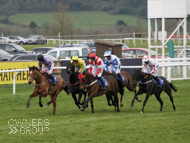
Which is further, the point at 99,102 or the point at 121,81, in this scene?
the point at 99,102

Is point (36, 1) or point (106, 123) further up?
point (36, 1)

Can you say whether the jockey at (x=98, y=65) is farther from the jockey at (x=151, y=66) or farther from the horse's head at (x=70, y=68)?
the jockey at (x=151, y=66)

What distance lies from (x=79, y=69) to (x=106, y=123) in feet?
7.69

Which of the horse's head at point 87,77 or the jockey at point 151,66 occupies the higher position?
the jockey at point 151,66

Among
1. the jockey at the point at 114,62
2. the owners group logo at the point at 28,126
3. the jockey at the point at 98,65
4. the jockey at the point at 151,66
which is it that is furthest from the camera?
the jockey at the point at 114,62

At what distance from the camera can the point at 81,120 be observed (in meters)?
10.4

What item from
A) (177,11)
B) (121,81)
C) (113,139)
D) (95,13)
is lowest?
(113,139)

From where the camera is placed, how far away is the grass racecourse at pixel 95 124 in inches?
325

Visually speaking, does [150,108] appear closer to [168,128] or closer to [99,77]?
[99,77]

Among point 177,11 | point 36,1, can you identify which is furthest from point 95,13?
point 177,11

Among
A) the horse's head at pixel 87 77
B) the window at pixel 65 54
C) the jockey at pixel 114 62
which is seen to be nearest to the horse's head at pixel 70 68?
the horse's head at pixel 87 77

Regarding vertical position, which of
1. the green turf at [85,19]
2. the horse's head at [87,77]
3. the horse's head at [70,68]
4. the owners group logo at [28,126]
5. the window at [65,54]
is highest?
the green turf at [85,19]

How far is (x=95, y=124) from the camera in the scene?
32.0 feet

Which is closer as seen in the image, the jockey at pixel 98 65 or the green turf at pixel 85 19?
the jockey at pixel 98 65
